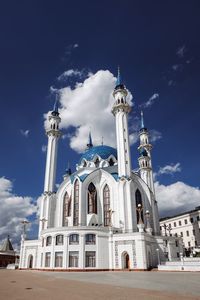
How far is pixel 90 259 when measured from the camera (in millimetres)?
36594

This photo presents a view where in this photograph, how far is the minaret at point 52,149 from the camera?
175 ft

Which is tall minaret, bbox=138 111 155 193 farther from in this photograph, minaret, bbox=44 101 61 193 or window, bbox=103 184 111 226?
minaret, bbox=44 101 61 193

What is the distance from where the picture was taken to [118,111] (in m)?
52.8

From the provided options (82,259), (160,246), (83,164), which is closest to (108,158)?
(83,164)

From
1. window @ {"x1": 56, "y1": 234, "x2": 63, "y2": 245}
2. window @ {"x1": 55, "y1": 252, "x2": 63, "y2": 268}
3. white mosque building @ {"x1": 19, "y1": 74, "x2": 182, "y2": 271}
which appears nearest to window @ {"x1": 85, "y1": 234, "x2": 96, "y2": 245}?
white mosque building @ {"x1": 19, "y1": 74, "x2": 182, "y2": 271}

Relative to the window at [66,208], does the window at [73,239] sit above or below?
below

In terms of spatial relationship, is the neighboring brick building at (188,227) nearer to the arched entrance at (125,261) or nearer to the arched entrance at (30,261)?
the arched entrance at (125,261)

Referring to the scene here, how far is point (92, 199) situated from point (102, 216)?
3812 mm

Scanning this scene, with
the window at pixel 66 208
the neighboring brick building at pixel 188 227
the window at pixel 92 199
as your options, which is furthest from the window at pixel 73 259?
the neighboring brick building at pixel 188 227

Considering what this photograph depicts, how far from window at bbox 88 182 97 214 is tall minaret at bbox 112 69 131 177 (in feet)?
22.1

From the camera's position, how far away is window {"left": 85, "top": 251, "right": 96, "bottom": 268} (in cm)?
3625

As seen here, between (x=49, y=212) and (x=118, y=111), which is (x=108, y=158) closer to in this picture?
(x=118, y=111)

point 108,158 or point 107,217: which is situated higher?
point 108,158

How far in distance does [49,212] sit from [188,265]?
30.3 m
